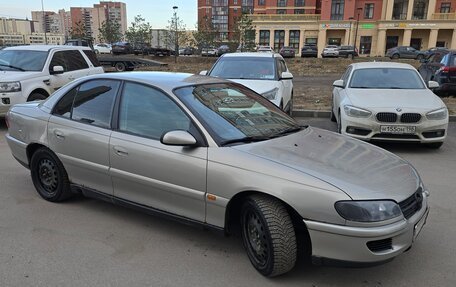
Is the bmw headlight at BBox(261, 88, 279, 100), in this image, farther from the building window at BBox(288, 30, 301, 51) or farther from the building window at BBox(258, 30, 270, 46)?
the building window at BBox(258, 30, 270, 46)

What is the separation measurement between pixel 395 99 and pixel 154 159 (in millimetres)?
5165

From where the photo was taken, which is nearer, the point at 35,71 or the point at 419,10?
the point at 35,71

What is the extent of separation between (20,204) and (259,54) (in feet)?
21.3

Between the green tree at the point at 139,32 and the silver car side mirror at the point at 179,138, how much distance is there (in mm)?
45613

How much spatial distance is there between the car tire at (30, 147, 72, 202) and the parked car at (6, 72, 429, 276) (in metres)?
0.01

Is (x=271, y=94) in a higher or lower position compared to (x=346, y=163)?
lower

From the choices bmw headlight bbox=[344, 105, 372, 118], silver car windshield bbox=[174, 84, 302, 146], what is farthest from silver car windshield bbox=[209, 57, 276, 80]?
silver car windshield bbox=[174, 84, 302, 146]

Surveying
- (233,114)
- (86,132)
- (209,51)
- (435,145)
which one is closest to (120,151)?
(86,132)

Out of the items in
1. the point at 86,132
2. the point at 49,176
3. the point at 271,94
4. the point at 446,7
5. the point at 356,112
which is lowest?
the point at 49,176

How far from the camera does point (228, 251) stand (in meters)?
3.58

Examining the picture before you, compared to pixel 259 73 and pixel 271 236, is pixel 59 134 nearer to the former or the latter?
pixel 271 236

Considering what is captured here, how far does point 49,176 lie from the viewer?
465cm

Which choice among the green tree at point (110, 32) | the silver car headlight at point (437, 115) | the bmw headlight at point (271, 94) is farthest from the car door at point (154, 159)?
the green tree at point (110, 32)

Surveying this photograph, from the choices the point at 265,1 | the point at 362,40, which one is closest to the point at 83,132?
the point at 362,40
